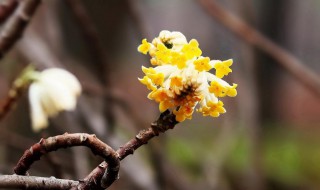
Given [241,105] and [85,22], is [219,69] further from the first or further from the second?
[241,105]

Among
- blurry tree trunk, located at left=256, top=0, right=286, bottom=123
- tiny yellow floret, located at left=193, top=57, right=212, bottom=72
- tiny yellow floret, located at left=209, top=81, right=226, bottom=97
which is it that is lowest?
tiny yellow floret, located at left=209, top=81, right=226, bottom=97

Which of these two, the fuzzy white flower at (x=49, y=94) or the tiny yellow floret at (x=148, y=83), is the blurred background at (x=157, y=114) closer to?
the fuzzy white flower at (x=49, y=94)

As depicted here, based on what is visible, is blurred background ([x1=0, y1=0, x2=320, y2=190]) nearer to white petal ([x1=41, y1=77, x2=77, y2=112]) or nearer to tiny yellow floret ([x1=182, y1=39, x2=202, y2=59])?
white petal ([x1=41, y1=77, x2=77, y2=112])

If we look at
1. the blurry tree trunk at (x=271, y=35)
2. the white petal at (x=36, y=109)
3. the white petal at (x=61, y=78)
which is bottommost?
the white petal at (x=36, y=109)

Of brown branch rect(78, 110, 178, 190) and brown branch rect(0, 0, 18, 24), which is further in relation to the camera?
brown branch rect(0, 0, 18, 24)

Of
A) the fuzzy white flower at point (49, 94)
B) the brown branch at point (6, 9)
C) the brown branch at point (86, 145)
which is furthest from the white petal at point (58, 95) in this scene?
the brown branch at point (86, 145)

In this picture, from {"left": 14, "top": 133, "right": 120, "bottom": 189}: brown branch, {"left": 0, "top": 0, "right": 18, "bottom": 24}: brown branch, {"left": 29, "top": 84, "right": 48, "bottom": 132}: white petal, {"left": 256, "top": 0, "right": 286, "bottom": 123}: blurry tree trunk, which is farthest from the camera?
{"left": 256, "top": 0, "right": 286, "bottom": 123}: blurry tree trunk

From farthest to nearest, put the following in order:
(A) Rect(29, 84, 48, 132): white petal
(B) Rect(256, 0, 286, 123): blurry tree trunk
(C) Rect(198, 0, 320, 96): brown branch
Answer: (B) Rect(256, 0, 286, 123): blurry tree trunk
(C) Rect(198, 0, 320, 96): brown branch
(A) Rect(29, 84, 48, 132): white petal

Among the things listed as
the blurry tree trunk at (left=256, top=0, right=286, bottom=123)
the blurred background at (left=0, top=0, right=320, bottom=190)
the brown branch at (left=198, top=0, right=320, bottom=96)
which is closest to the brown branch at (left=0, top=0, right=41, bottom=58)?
the blurred background at (left=0, top=0, right=320, bottom=190)
